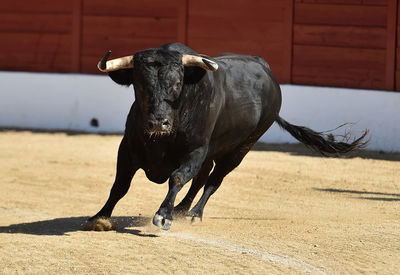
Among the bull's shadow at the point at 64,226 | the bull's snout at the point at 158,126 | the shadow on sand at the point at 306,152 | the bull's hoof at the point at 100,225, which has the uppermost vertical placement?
the bull's snout at the point at 158,126

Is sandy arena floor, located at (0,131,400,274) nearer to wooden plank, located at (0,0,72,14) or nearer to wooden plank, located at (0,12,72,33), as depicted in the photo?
wooden plank, located at (0,12,72,33)

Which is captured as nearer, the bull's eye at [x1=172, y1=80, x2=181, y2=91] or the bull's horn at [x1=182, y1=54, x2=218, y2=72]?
the bull's eye at [x1=172, y1=80, x2=181, y2=91]

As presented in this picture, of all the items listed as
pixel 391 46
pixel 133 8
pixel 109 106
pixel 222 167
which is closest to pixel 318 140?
pixel 222 167

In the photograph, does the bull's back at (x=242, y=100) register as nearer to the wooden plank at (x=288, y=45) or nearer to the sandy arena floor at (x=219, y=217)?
the sandy arena floor at (x=219, y=217)

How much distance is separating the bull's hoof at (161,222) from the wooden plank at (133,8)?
766 cm

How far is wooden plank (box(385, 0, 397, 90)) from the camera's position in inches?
486

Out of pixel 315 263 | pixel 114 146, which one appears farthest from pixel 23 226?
pixel 114 146

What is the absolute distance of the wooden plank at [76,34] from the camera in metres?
14.3

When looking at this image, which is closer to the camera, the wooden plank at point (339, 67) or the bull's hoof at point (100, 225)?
the bull's hoof at point (100, 225)

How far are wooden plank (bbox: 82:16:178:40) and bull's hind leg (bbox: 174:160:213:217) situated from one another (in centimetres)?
617

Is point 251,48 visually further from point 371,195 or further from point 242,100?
point 242,100

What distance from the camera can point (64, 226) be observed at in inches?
281

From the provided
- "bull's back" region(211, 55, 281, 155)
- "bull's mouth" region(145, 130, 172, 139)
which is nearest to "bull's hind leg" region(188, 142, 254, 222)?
"bull's back" region(211, 55, 281, 155)

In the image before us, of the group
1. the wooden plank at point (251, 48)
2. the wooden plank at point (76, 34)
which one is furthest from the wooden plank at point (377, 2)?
the wooden plank at point (76, 34)
